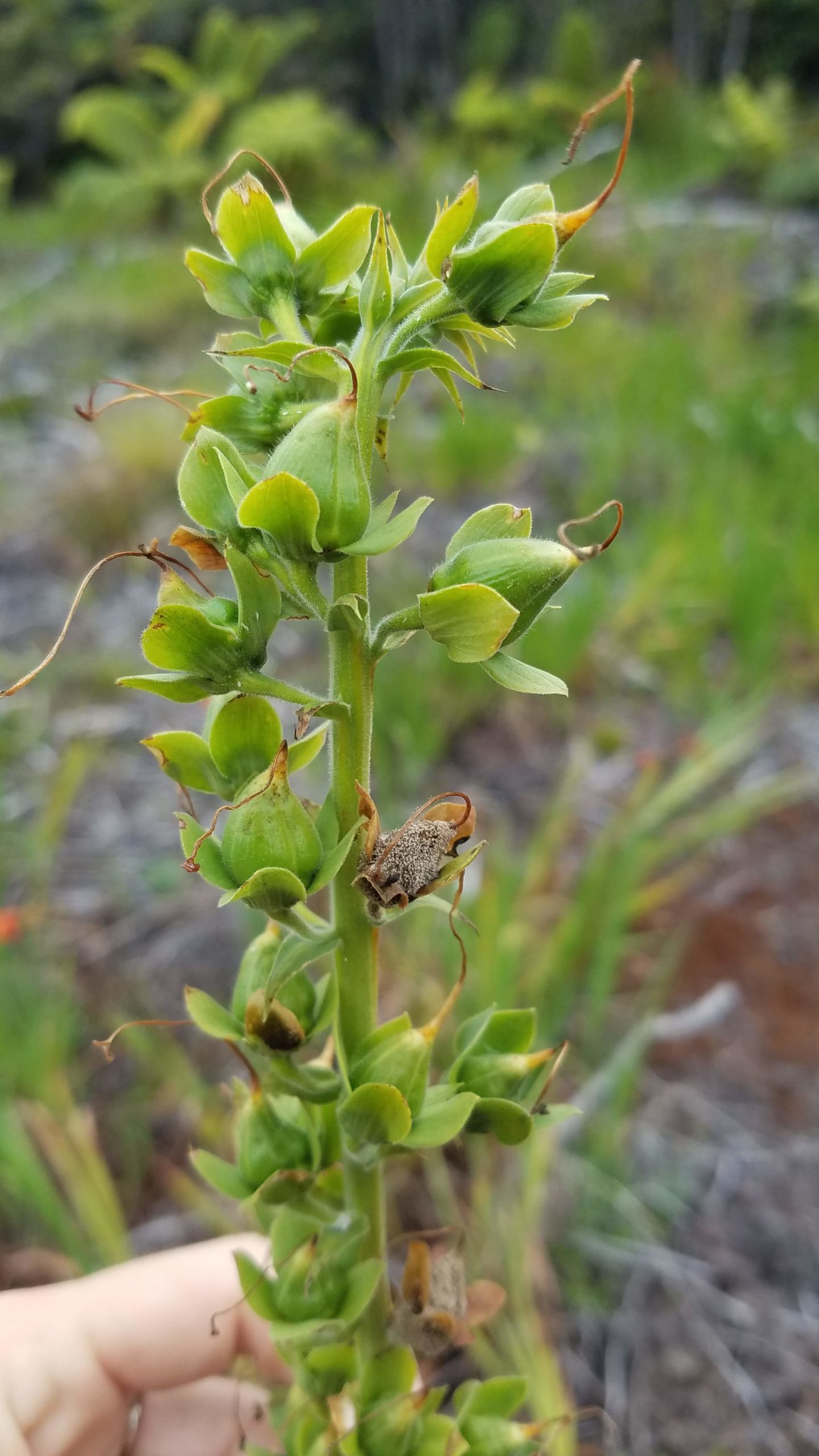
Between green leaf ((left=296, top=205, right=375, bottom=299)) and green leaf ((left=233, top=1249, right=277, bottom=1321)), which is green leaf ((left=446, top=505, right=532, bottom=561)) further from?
green leaf ((left=233, top=1249, right=277, bottom=1321))

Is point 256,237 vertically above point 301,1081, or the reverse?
point 256,237

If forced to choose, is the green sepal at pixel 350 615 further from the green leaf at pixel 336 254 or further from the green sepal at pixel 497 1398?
the green sepal at pixel 497 1398

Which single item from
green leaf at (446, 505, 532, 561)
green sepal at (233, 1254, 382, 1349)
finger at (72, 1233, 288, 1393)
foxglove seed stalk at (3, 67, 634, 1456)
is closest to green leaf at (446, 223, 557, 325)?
foxglove seed stalk at (3, 67, 634, 1456)

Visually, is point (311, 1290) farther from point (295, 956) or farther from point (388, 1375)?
point (295, 956)

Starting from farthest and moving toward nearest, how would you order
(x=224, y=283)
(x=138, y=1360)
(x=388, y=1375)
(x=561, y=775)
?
(x=561, y=775) < (x=138, y=1360) < (x=388, y=1375) < (x=224, y=283)

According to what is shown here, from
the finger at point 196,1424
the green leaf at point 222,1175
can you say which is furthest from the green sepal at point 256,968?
the finger at point 196,1424

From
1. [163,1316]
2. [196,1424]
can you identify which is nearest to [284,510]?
[163,1316]
